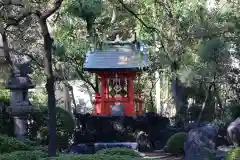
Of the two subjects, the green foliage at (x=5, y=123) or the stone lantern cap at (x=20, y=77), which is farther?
the green foliage at (x=5, y=123)

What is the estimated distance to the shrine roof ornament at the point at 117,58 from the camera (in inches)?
655

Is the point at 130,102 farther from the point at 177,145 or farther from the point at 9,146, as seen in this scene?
the point at 9,146

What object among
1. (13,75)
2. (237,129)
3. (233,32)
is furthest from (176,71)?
(13,75)

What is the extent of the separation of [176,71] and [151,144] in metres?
2.35

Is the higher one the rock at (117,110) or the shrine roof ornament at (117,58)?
the shrine roof ornament at (117,58)

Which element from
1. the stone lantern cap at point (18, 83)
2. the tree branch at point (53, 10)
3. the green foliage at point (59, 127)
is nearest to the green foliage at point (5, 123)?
the green foliage at point (59, 127)

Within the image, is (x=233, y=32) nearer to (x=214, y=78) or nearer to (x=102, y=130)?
(x=214, y=78)

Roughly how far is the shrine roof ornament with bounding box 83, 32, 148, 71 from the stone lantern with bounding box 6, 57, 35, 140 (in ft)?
14.3

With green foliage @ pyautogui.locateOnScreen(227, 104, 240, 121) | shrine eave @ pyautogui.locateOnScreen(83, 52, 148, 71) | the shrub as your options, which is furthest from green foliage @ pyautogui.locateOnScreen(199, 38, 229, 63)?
the shrub

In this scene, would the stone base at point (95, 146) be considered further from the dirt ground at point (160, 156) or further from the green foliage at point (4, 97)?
the green foliage at point (4, 97)

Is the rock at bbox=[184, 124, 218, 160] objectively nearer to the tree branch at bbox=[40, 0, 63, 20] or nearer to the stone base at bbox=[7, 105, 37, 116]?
the stone base at bbox=[7, 105, 37, 116]

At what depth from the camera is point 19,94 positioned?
12.4m

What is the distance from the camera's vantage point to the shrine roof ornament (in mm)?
16625

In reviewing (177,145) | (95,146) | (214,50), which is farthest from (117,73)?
(214,50)
